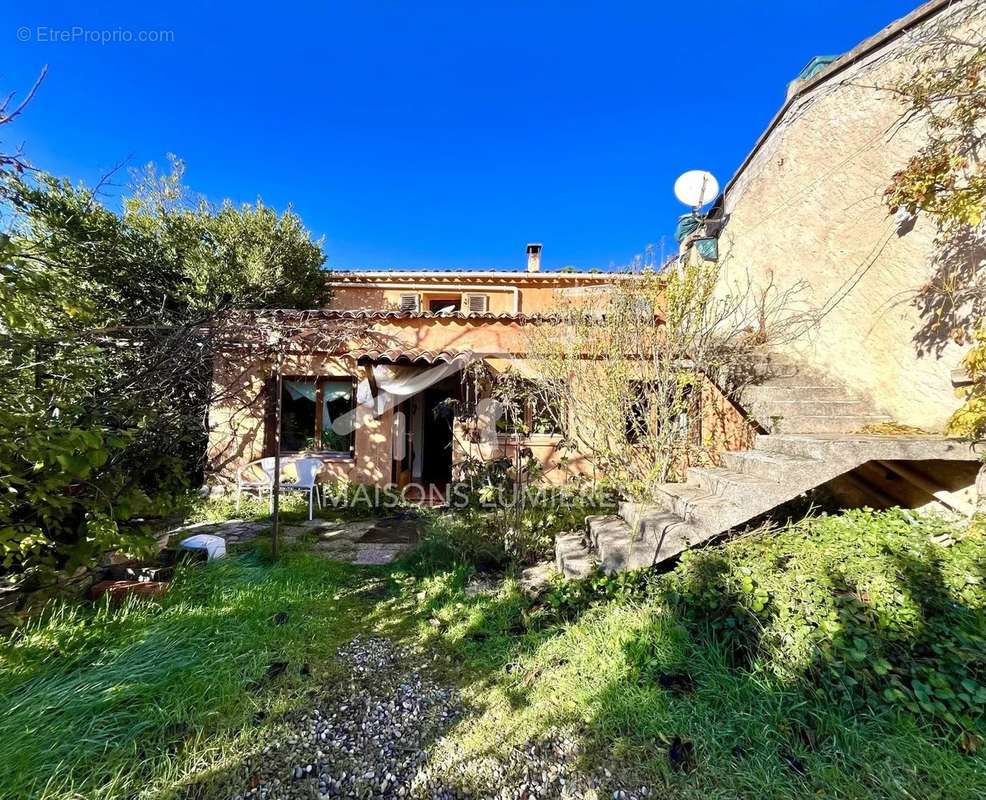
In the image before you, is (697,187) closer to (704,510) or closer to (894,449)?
(894,449)

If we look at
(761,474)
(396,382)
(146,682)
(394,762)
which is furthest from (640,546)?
(396,382)

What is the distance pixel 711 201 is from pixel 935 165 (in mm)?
4918

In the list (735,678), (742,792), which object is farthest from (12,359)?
(735,678)

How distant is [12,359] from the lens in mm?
3979

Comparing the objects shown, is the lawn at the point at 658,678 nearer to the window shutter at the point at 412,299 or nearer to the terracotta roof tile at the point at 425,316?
the terracotta roof tile at the point at 425,316

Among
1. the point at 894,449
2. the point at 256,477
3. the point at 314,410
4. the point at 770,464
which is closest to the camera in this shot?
the point at 894,449

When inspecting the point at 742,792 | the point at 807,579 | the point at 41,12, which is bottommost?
the point at 742,792

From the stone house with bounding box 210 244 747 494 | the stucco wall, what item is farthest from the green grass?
the stucco wall

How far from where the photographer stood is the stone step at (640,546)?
505cm

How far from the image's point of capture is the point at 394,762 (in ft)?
10.5

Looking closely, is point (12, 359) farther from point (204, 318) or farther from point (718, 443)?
point (718, 443)

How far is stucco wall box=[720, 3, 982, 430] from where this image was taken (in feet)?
18.9

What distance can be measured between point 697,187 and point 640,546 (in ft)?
29.5

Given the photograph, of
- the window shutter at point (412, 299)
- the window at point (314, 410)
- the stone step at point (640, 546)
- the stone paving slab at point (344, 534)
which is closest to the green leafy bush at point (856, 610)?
the stone step at point (640, 546)
